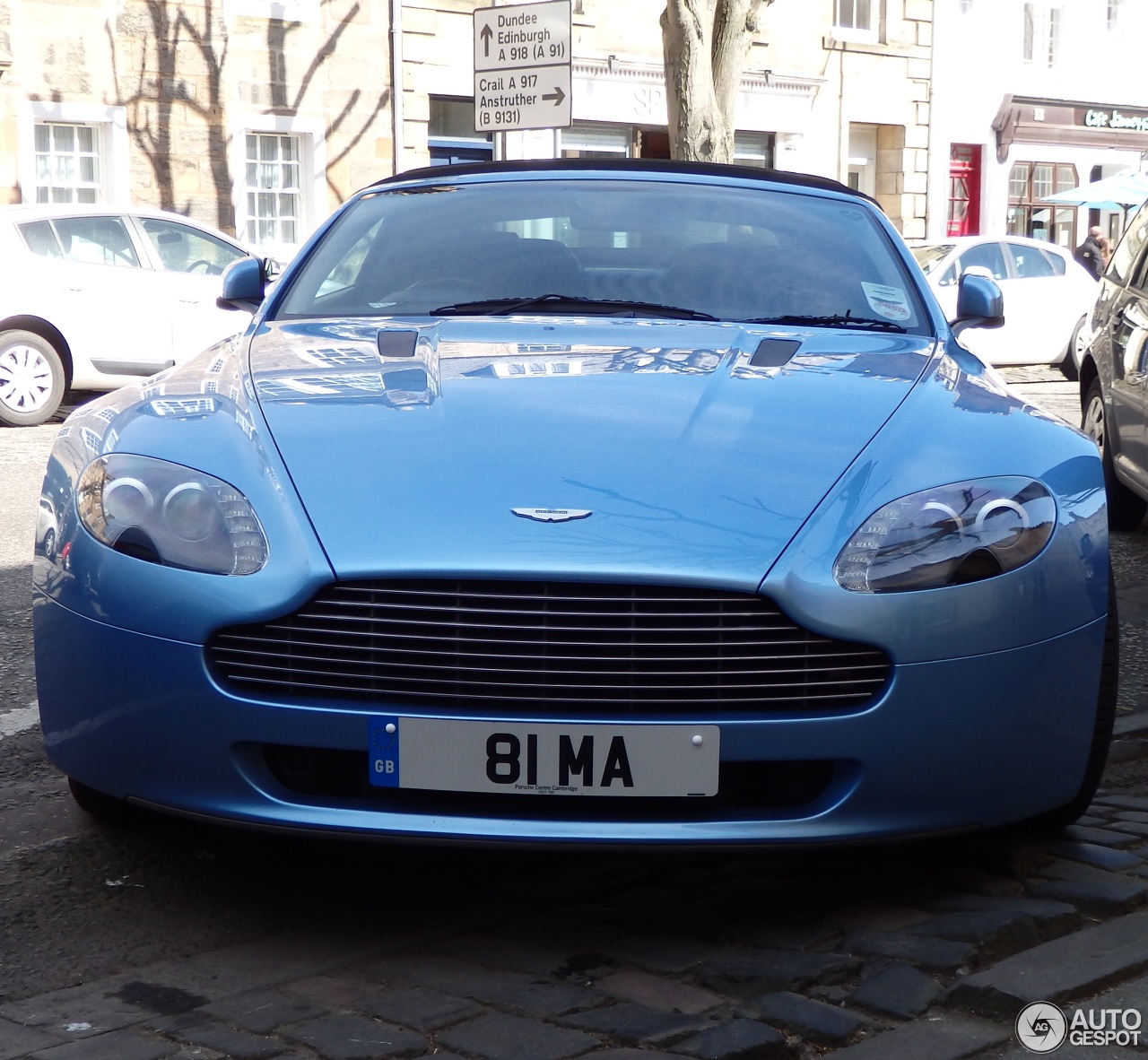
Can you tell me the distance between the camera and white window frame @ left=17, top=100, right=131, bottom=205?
1875cm

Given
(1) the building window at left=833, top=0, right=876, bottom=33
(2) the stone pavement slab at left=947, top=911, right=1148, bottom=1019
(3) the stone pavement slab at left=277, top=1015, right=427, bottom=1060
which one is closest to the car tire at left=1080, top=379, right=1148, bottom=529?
(2) the stone pavement slab at left=947, top=911, right=1148, bottom=1019

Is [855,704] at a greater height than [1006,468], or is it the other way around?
[1006,468]

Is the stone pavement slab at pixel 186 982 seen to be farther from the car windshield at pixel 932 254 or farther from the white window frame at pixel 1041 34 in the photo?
the white window frame at pixel 1041 34

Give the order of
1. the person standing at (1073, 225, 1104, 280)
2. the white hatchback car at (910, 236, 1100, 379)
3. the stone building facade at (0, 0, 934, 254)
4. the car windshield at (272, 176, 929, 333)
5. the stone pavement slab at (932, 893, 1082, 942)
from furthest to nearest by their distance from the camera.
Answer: the person standing at (1073, 225, 1104, 280) → the stone building facade at (0, 0, 934, 254) → the white hatchback car at (910, 236, 1100, 379) → the car windshield at (272, 176, 929, 333) → the stone pavement slab at (932, 893, 1082, 942)

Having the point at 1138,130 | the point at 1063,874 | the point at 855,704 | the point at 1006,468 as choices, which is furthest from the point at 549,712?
the point at 1138,130

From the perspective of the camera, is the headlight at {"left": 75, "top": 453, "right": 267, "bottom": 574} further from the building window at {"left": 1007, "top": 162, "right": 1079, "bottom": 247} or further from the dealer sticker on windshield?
the building window at {"left": 1007, "top": 162, "right": 1079, "bottom": 247}

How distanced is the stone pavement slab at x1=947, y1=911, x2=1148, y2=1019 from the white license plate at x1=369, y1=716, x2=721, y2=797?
0.53 metres

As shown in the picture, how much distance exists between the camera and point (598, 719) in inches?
108

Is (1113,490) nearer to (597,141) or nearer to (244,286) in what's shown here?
(244,286)

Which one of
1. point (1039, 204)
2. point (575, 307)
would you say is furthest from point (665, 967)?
point (1039, 204)

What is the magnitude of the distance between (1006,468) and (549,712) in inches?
38.1

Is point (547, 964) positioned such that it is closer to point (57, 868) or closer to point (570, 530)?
point (570, 530)

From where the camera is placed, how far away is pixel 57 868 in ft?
11.0

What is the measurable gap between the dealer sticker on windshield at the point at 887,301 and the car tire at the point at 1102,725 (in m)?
1.09
